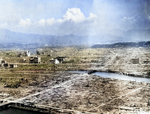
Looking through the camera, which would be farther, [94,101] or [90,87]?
[90,87]

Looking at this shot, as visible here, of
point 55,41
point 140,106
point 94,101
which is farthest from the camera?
point 55,41

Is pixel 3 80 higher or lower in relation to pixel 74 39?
lower

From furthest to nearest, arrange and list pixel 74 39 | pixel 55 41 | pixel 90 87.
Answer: pixel 74 39, pixel 55 41, pixel 90 87

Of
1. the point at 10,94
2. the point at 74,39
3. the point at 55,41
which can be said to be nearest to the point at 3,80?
the point at 10,94

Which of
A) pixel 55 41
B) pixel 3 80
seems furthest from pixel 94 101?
pixel 55 41

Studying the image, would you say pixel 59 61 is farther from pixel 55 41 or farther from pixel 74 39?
pixel 74 39

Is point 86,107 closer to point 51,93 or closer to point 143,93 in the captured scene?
point 51,93
